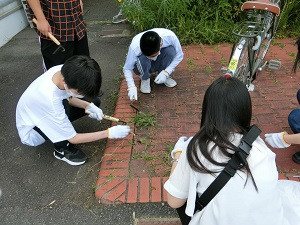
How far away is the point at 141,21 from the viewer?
4566 mm

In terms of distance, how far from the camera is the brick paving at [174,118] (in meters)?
2.21

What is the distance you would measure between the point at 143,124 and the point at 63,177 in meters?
0.92

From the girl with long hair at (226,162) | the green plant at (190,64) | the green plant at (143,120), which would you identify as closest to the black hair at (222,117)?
the girl with long hair at (226,162)

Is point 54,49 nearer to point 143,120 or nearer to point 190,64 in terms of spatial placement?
point 143,120

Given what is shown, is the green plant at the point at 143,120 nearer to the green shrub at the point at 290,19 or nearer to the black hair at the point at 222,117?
the black hair at the point at 222,117

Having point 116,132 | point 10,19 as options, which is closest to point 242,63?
point 116,132

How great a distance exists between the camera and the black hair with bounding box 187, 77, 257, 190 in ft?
3.93

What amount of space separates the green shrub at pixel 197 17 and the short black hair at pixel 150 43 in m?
1.67

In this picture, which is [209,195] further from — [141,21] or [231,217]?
[141,21]

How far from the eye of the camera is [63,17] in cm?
269

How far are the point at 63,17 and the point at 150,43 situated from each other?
2.86 feet

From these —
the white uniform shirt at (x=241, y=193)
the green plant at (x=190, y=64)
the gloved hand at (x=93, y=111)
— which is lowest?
the green plant at (x=190, y=64)

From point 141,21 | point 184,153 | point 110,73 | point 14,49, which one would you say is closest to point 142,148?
point 184,153

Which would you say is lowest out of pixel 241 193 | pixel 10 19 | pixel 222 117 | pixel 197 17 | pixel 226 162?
pixel 10 19
